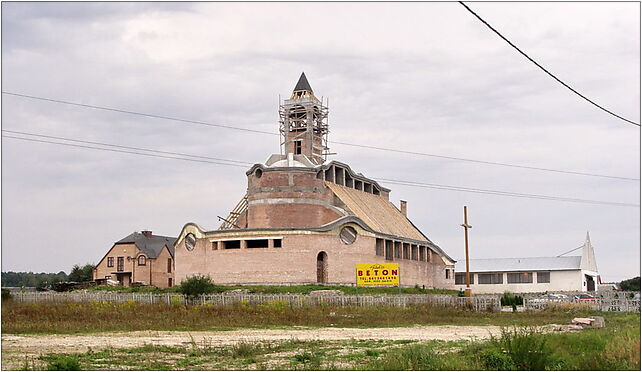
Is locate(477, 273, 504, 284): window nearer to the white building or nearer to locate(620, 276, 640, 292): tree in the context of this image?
the white building

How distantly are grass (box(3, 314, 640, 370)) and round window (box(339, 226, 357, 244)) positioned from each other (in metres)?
51.4

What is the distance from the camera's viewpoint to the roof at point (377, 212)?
270 ft

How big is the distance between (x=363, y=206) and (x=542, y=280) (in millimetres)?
30034

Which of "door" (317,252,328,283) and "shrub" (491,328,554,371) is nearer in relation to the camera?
"shrub" (491,328,554,371)

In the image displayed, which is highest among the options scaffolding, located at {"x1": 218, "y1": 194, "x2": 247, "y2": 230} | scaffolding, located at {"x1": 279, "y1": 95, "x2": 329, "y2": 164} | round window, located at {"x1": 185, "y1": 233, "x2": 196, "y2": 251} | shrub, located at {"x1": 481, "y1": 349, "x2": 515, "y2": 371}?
scaffolding, located at {"x1": 279, "y1": 95, "x2": 329, "y2": 164}

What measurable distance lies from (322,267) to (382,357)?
2100 inches

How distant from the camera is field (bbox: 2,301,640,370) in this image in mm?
19891

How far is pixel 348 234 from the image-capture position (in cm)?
7631

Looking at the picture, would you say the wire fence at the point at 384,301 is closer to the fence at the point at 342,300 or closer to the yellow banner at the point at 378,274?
the fence at the point at 342,300

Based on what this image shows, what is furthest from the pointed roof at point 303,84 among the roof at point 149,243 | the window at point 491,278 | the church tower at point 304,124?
the window at point 491,278

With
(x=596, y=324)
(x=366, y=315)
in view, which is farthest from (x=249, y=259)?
(x=596, y=324)

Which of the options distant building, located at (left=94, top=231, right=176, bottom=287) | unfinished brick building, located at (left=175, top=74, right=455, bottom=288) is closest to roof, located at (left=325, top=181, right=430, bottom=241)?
unfinished brick building, located at (left=175, top=74, right=455, bottom=288)

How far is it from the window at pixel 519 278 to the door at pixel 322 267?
1515 inches

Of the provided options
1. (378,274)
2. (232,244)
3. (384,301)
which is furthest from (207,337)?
(232,244)
